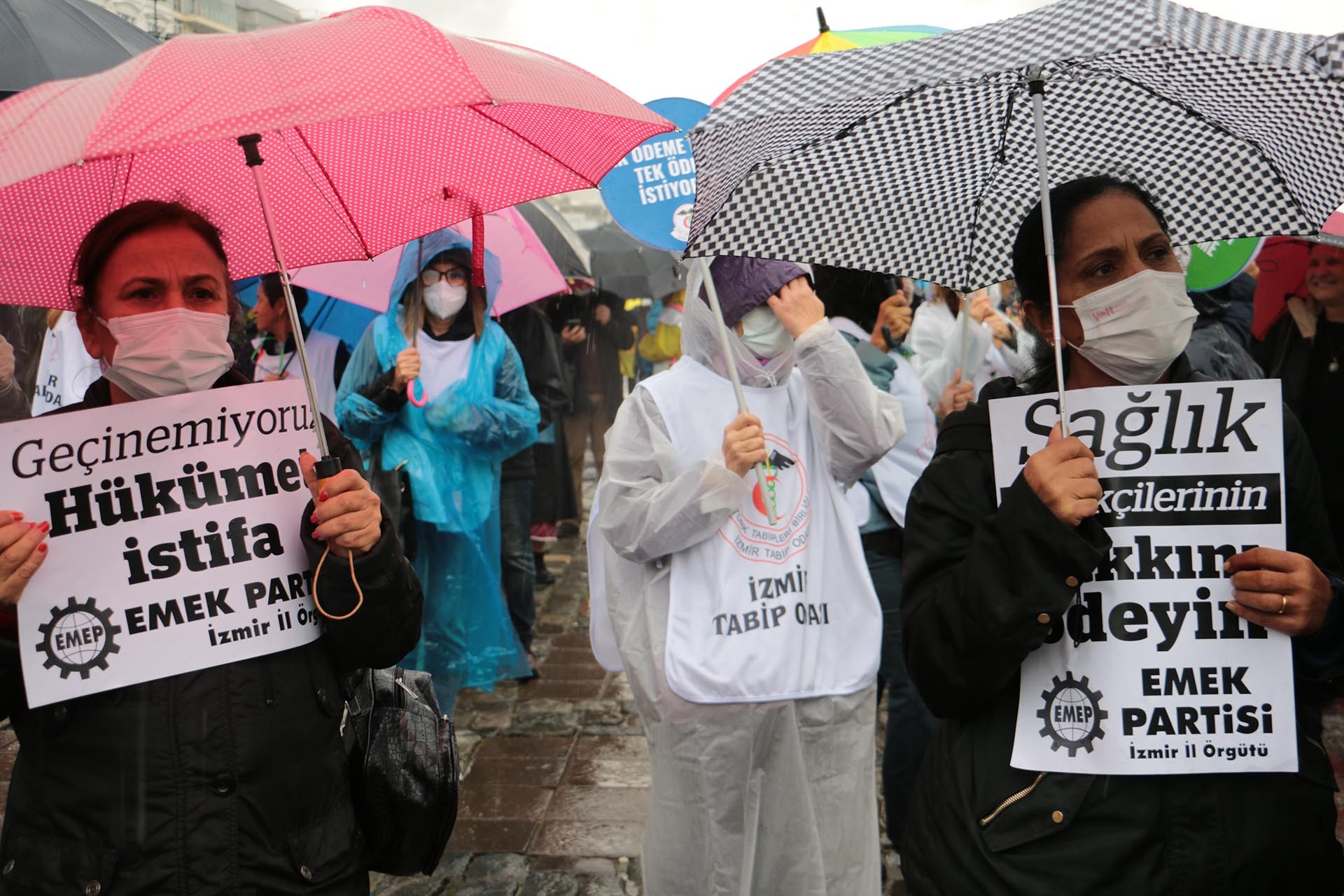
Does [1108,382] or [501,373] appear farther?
[501,373]

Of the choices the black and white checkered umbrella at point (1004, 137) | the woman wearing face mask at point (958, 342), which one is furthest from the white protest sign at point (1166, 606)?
the woman wearing face mask at point (958, 342)

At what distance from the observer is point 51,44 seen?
287 centimetres

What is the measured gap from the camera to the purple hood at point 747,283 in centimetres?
365

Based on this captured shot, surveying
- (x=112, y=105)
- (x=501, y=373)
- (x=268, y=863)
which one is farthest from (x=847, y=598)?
(x=501, y=373)

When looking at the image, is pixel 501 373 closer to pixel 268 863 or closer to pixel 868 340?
pixel 868 340

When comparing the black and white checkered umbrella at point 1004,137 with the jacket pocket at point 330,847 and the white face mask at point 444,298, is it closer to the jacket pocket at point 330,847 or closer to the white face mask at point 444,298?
the jacket pocket at point 330,847

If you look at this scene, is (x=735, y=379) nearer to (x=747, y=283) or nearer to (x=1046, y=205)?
(x=747, y=283)

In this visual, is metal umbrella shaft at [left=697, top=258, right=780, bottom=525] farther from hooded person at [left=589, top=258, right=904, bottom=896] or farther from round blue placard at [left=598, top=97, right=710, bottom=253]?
round blue placard at [left=598, top=97, right=710, bottom=253]

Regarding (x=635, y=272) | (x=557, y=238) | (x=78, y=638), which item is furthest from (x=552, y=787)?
(x=635, y=272)

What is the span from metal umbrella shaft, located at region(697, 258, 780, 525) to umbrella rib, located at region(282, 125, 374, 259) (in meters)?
0.93

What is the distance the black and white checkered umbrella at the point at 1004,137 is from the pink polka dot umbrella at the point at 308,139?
311mm

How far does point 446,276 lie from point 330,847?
372 cm

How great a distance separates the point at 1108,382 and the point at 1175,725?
0.66 metres

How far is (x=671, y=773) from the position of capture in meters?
3.38
